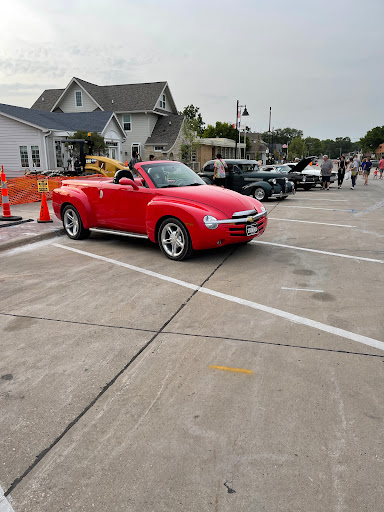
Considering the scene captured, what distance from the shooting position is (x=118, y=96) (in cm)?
3875

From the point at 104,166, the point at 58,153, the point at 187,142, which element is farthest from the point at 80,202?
the point at 187,142

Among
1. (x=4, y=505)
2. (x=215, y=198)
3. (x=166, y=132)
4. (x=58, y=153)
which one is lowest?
(x=4, y=505)

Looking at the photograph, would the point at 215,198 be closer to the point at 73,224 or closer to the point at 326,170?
the point at 73,224

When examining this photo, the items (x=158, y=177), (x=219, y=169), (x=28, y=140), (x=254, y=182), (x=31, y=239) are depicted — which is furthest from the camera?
(x=28, y=140)

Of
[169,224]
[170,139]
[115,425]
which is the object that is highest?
[170,139]

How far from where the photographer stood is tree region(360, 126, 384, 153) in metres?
144

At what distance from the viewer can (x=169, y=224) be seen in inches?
258

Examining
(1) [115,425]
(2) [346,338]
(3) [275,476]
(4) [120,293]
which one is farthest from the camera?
(4) [120,293]

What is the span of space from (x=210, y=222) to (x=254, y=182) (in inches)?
407

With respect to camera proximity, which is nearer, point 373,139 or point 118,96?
point 118,96

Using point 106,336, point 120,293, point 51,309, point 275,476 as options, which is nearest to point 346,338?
point 275,476

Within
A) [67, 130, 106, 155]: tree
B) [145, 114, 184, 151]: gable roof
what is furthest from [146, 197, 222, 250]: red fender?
[145, 114, 184, 151]: gable roof

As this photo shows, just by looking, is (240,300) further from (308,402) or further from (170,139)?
(170,139)

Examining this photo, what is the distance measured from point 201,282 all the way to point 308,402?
2.88 meters
